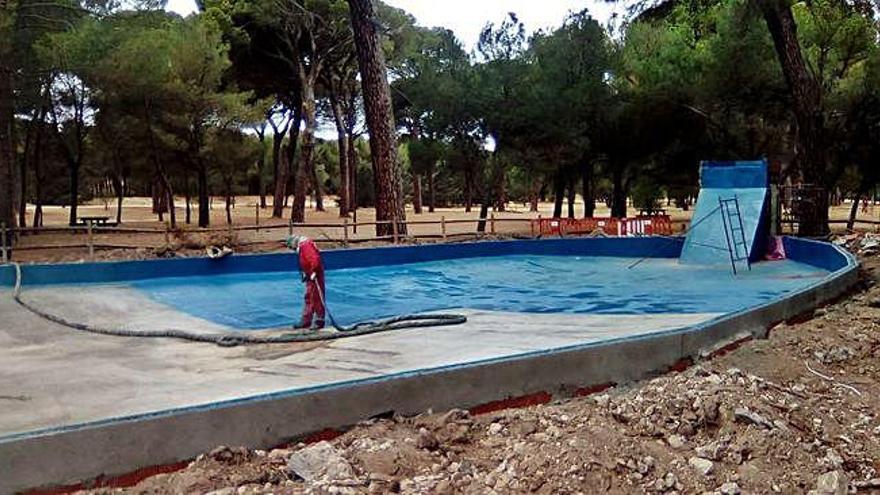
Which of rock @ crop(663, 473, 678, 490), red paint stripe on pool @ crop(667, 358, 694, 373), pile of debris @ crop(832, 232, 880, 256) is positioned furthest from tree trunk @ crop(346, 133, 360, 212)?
rock @ crop(663, 473, 678, 490)

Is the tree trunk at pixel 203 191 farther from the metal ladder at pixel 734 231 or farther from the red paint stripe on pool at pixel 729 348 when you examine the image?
the red paint stripe on pool at pixel 729 348

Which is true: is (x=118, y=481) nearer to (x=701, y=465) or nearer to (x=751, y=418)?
(x=701, y=465)

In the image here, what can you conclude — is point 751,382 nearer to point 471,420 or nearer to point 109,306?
point 471,420

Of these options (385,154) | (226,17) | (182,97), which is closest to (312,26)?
(226,17)

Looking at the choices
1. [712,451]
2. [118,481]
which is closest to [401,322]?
[712,451]

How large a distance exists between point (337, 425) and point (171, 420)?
970 mm

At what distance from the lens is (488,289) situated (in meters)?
Answer: 11.8

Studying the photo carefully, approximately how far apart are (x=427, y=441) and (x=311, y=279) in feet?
10.6

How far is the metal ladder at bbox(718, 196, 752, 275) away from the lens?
554 inches

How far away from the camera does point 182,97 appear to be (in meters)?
21.4

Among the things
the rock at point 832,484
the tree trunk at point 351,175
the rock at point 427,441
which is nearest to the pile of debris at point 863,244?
the rock at point 832,484

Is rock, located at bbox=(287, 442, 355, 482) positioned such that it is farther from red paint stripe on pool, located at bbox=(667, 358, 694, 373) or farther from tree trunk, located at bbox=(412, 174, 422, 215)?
tree trunk, located at bbox=(412, 174, 422, 215)

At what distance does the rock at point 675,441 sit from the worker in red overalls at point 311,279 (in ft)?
12.1

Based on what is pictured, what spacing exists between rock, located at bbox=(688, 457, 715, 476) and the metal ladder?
961 centimetres
